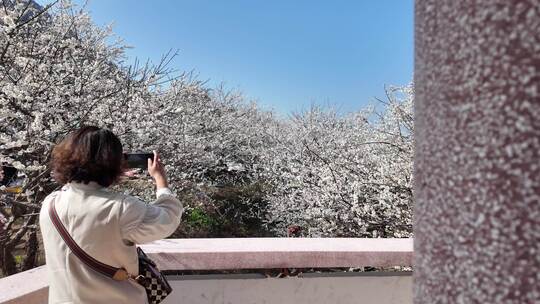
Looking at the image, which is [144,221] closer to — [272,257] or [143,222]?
[143,222]

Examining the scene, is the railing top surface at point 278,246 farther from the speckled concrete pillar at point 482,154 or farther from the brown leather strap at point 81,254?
the speckled concrete pillar at point 482,154

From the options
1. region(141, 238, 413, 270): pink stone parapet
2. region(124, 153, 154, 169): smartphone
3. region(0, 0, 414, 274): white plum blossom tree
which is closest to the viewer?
region(124, 153, 154, 169): smartphone

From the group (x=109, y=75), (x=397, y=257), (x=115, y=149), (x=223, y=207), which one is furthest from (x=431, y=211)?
(x=223, y=207)

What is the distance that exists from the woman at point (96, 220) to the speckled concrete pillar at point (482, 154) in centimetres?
122

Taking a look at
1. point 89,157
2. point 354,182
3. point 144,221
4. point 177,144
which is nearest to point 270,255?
point 144,221

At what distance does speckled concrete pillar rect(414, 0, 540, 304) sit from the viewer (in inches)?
19.3

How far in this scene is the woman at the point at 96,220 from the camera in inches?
63.7

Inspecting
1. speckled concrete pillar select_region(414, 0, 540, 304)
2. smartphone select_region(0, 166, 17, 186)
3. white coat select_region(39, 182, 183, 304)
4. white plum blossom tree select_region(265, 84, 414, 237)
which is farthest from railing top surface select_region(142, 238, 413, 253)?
smartphone select_region(0, 166, 17, 186)

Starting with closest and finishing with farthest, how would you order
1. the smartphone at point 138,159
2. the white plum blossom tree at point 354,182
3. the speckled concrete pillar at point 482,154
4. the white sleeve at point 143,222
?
1. the speckled concrete pillar at point 482,154
2. the white sleeve at point 143,222
3. the smartphone at point 138,159
4. the white plum blossom tree at point 354,182

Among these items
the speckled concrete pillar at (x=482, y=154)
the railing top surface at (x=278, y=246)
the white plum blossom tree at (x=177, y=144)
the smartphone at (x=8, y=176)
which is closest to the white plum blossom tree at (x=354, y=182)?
the white plum blossom tree at (x=177, y=144)

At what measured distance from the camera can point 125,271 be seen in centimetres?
170

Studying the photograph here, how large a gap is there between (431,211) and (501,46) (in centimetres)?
21

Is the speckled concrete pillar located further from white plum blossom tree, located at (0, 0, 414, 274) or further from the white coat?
white plum blossom tree, located at (0, 0, 414, 274)

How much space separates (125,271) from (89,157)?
44 centimetres
